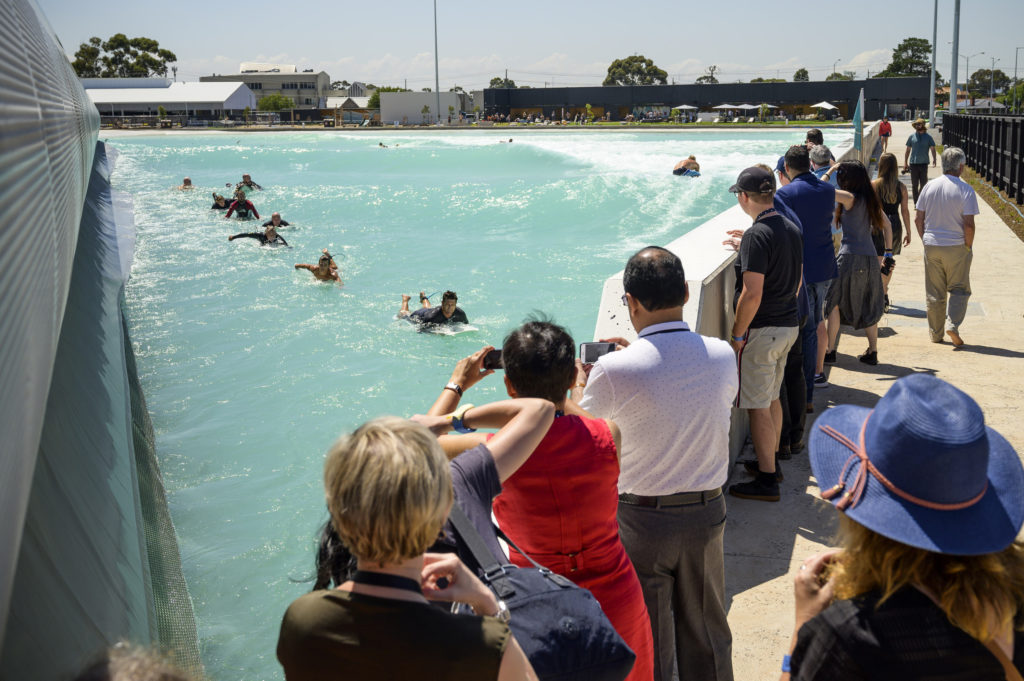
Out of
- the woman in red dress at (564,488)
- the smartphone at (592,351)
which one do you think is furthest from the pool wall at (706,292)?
the woman in red dress at (564,488)

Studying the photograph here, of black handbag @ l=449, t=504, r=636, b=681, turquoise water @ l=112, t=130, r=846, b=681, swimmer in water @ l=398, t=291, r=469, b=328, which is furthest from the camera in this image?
swimmer in water @ l=398, t=291, r=469, b=328

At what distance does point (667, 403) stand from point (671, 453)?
203 millimetres

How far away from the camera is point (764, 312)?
510 centimetres

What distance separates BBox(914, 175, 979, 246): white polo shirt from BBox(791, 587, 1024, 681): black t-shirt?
7207 millimetres

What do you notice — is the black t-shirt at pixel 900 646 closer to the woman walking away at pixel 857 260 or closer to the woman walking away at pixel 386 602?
the woman walking away at pixel 386 602

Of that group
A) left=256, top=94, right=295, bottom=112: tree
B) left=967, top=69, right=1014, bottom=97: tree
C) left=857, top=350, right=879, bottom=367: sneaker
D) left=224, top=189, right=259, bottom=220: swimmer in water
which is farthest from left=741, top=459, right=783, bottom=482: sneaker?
left=967, top=69, right=1014, bottom=97: tree

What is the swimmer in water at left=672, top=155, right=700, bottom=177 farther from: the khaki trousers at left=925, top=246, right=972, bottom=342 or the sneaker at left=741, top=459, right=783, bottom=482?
the sneaker at left=741, top=459, right=783, bottom=482

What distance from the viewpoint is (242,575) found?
610 centimetres

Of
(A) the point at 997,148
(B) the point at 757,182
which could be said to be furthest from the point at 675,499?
(A) the point at 997,148

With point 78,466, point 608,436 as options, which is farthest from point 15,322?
point 608,436

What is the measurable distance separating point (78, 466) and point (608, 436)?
2660 millimetres

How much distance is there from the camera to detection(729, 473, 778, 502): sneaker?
5.21m

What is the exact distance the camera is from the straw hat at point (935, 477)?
1.62m

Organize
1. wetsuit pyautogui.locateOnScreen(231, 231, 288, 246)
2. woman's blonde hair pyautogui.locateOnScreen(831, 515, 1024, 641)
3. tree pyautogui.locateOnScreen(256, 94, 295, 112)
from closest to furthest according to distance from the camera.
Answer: woman's blonde hair pyautogui.locateOnScreen(831, 515, 1024, 641)
wetsuit pyautogui.locateOnScreen(231, 231, 288, 246)
tree pyautogui.locateOnScreen(256, 94, 295, 112)
